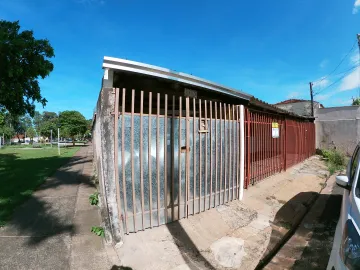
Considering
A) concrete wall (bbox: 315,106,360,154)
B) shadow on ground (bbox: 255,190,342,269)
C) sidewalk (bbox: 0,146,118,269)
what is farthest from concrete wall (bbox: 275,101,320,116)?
sidewalk (bbox: 0,146,118,269)

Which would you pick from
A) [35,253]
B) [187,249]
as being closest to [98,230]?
[35,253]

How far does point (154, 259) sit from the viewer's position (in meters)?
3.37

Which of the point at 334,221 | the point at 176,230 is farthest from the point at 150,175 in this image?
the point at 334,221

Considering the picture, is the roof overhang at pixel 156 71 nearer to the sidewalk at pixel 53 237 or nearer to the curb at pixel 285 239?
the sidewalk at pixel 53 237

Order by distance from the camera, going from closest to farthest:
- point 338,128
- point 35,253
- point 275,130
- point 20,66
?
1. point 35,253
2. point 275,130
3. point 20,66
4. point 338,128

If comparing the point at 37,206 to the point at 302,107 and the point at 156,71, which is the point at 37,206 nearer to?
the point at 156,71

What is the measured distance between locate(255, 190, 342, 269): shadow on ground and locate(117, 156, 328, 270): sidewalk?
0.02 meters

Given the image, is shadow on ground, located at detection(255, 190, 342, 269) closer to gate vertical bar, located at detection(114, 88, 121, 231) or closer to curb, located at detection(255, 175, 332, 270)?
curb, located at detection(255, 175, 332, 270)

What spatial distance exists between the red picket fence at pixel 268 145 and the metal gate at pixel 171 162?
1332mm

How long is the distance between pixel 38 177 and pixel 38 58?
641 centimetres

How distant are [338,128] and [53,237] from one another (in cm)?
1701

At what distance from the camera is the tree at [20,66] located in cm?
1048

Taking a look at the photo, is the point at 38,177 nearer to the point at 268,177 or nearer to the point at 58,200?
the point at 58,200

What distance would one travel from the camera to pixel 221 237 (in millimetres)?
4211
